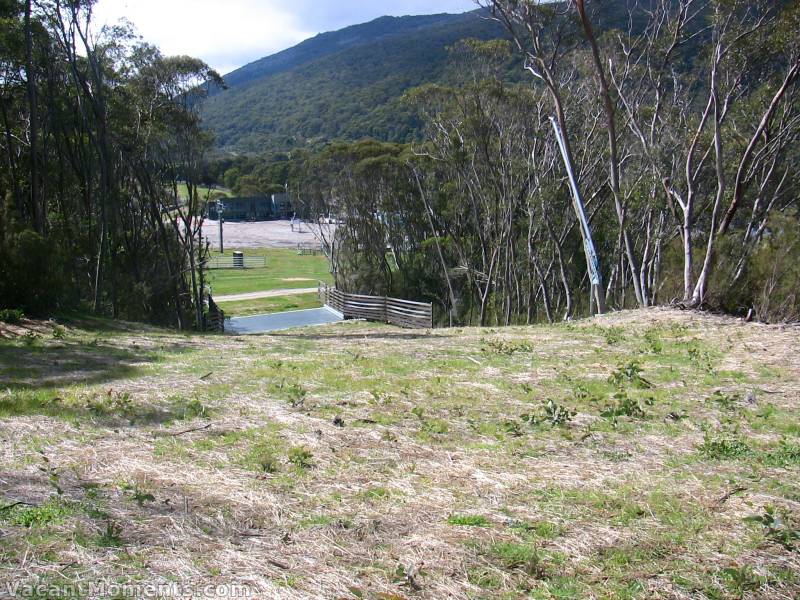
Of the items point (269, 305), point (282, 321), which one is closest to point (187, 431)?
point (282, 321)

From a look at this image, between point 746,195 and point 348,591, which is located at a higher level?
point 746,195

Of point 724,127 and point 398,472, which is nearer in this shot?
point 398,472

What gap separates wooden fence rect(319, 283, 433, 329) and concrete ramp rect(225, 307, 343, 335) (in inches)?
28.0

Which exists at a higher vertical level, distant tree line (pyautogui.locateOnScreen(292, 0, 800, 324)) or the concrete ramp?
distant tree line (pyautogui.locateOnScreen(292, 0, 800, 324))

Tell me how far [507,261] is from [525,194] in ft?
9.19

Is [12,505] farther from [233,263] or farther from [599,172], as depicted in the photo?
[233,263]

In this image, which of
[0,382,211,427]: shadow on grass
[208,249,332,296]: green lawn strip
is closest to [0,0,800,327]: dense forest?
[0,382,211,427]: shadow on grass

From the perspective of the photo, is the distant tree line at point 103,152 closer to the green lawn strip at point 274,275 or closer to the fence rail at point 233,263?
the green lawn strip at point 274,275

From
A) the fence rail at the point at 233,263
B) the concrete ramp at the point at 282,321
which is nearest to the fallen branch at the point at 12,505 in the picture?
→ the concrete ramp at the point at 282,321

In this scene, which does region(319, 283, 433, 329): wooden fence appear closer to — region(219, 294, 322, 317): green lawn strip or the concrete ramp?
the concrete ramp

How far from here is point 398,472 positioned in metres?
4.57

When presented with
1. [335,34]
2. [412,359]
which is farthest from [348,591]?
[335,34]

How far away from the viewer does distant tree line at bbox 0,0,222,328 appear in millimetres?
17438

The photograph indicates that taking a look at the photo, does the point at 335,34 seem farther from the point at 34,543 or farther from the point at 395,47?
the point at 34,543
